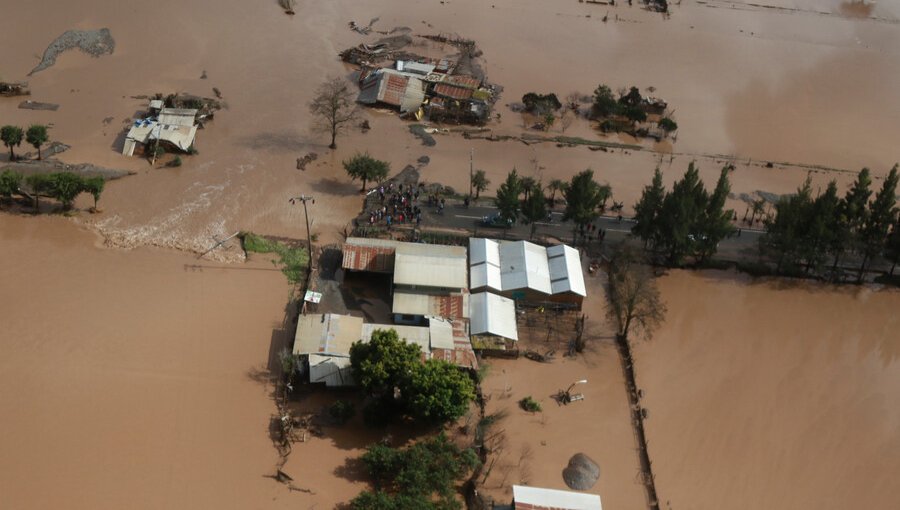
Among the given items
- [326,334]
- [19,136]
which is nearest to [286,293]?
[326,334]

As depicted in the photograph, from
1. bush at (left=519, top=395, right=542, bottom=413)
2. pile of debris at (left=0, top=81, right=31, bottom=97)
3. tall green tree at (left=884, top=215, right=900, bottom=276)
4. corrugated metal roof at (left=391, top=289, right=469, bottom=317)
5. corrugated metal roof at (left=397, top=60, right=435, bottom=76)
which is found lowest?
bush at (left=519, top=395, right=542, bottom=413)

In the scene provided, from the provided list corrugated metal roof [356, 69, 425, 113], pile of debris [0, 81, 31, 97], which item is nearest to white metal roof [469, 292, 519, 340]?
corrugated metal roof [356, 69, 425, 113]

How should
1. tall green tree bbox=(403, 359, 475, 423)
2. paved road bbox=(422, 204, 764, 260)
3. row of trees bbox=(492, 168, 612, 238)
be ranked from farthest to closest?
paved road bbox=(422, 204, 764, 260) < row of trees bbox=(492, 168, 612, 238) < tall green tree bbox=(403, 359, 475, 423)

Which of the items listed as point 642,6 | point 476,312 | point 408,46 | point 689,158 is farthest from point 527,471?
point 642,6

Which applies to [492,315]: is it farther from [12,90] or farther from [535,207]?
[12,90]

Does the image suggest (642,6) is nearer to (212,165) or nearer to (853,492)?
(212,165)

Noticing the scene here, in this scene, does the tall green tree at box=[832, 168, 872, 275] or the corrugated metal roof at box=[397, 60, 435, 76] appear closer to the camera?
the tall green tree at box=[832, 168, 872, 275]

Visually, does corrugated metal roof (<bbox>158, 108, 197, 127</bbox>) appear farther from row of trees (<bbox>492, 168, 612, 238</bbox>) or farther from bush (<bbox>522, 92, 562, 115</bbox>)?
bush (<bbox>522, 92, 562, 115</bbox>)
